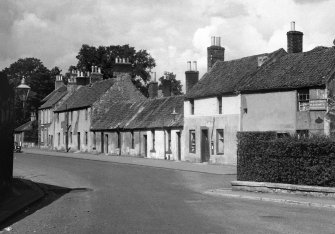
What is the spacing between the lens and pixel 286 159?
61.2 ft

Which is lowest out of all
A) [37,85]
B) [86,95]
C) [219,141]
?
[219,141]

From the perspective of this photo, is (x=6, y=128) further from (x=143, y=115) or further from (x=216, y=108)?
(x=143, y=115)

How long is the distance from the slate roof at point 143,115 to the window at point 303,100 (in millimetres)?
12699

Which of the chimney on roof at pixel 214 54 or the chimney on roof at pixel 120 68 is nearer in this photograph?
the chimney on roof at pixel 214 54

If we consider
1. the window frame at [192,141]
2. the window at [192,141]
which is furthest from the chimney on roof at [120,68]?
the window at [192,141]

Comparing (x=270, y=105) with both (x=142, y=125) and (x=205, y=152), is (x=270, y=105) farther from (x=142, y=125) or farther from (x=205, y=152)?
(x=142, y=125)

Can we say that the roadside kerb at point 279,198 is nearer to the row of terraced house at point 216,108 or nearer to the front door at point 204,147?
the row of terraced house at point 216,108

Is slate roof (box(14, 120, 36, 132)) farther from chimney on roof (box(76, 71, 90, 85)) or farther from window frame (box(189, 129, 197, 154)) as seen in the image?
window frame (box(189, 129, 197, 154))

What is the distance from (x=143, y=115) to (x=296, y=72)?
68.7ft

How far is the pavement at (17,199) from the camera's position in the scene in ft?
41.9

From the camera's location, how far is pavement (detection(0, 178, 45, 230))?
41.9 feet

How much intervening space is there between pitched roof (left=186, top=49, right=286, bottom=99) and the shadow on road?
59.5 ft

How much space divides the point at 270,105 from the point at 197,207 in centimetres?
1920

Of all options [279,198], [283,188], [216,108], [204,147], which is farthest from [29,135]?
[279,198]
